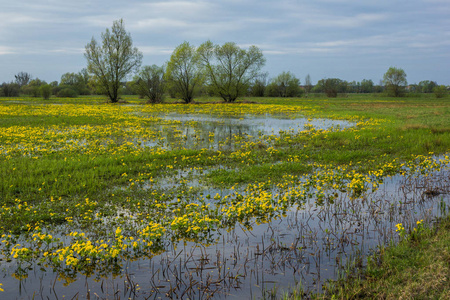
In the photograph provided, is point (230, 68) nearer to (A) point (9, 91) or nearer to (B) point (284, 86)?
(B) point (284, 86)

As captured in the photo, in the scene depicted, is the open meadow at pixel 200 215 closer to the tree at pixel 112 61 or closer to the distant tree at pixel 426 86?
the tree at pixel 112 61

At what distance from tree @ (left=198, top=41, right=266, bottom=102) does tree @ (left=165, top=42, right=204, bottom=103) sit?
7.25 ft

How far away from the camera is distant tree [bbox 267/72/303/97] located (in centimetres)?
10094

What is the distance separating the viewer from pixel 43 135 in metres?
20.0

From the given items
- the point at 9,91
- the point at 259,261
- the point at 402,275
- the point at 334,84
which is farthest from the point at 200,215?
the point at 334,84

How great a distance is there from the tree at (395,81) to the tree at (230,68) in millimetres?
42523

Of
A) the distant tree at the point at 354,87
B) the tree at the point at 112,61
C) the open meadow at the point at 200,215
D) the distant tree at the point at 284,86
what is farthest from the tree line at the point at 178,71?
the distant tree at the point at 354,87

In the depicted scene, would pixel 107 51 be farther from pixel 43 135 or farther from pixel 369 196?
pixel 369 196

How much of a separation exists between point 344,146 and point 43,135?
17.2 metres

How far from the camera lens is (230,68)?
6794cm

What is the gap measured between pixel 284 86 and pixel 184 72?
4775cm

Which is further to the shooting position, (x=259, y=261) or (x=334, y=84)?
(x=334, y=84)

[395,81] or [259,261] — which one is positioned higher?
[395,81]

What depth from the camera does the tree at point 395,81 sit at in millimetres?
88750
